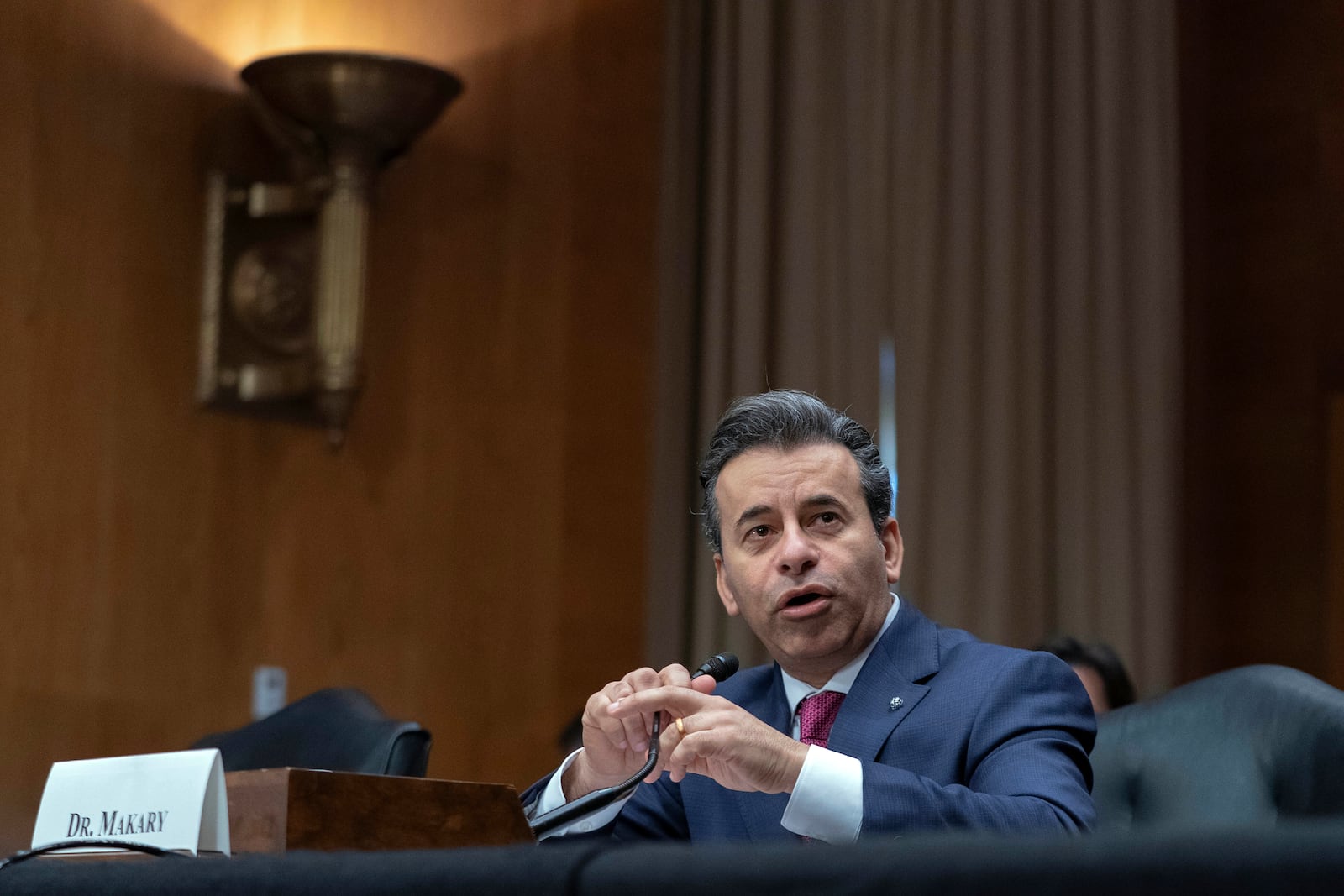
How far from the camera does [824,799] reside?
1544 mm

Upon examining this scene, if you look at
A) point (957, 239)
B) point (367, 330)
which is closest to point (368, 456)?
point (367, 330)

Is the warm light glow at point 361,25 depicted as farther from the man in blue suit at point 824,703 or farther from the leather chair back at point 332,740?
the man in blue suit at point 824,703

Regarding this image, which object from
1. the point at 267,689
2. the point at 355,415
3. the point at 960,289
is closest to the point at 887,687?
the point at 267,689

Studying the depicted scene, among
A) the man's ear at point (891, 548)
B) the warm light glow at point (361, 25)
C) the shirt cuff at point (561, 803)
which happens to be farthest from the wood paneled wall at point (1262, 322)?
the shirt cuff at point (561, 803)

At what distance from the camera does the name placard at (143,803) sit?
1.28 m

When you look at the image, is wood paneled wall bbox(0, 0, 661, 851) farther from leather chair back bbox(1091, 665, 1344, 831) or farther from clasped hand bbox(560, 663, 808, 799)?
leather chair back bbox(1091, 665, 1344, 831)

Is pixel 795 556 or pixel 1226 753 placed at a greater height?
pixel 795 556

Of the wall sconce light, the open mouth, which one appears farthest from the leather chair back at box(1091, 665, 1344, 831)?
the wall sconce light

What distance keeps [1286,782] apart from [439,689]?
8.36ft

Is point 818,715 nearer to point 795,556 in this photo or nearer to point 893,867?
point 795,556

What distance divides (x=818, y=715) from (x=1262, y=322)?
3371 mm

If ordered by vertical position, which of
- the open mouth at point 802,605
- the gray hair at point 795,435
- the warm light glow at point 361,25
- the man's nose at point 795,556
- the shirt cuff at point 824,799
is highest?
the warm light glow at point 361,25

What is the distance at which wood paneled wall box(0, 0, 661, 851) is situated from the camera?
3.20 meters

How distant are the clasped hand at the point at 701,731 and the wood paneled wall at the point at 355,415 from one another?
1830 mm
